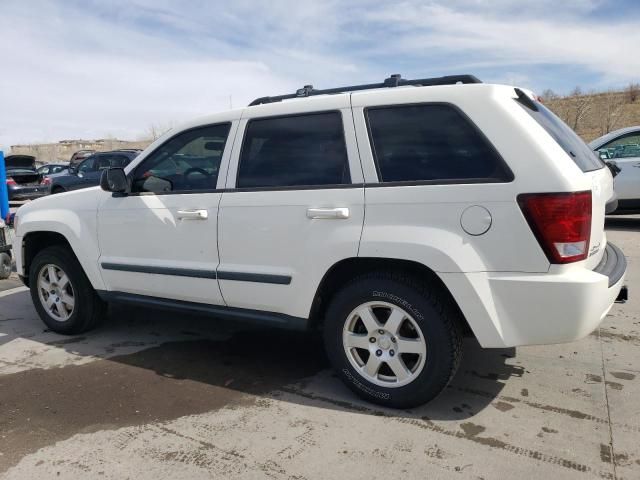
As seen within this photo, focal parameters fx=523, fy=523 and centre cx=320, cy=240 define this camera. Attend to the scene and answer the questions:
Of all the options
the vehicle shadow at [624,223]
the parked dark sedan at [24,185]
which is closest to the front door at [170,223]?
the vehicle shadow at [624,223]

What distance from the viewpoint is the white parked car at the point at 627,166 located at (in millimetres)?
8961

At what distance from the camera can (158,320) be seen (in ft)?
16.8

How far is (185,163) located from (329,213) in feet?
4.68

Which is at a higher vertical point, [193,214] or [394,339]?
[193,214]

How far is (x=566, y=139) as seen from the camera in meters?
3.10

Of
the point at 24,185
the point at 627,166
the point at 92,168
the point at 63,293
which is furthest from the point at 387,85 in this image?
the point at 24,185

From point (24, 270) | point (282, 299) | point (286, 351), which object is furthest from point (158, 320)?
point (282, 299)

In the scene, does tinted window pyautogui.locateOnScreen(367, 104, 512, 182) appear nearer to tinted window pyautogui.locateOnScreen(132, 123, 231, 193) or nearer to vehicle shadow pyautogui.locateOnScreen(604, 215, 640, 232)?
tinted window pyautogui.locateOnScreen(132, 123, 231, 193)

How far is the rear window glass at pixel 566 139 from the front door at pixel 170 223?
2.02m

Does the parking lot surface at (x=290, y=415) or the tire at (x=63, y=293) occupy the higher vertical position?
the tire at (x=63, y=293)

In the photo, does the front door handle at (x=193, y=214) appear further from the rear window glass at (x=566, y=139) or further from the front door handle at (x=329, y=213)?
the rear window glass at (x=566, y=139)

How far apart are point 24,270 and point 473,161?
4128 millimetres

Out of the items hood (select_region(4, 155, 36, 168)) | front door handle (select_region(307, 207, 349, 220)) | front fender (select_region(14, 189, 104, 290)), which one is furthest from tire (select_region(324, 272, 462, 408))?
hood (select_region(4, 155, 36, 168))

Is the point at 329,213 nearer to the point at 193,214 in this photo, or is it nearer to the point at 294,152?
the point at 294,152
